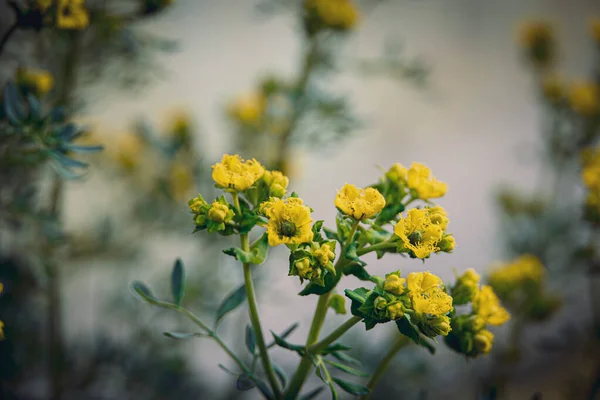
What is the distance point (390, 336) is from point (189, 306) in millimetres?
544

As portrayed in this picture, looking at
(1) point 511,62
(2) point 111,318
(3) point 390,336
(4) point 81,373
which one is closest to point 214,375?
(2) point 111,318

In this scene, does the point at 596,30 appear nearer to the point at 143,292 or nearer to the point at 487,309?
the point at 487,309

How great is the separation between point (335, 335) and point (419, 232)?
0.15 m

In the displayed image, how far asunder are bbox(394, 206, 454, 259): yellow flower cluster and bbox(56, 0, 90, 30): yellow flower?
1.78ft

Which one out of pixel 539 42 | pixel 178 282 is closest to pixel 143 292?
pixel 178 282

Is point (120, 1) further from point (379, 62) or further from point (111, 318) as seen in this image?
point (111, 318)

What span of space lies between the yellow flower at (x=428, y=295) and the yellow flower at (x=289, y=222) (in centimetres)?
13

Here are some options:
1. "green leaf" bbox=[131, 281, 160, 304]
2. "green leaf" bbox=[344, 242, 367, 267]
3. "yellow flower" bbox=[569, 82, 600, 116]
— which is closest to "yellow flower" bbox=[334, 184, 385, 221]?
"green leaf" bbox=[344, 242, 367, 267]

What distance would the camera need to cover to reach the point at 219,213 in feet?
1.76

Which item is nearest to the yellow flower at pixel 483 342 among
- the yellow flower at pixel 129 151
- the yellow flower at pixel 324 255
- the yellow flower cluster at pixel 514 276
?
the yellow flower at pixel 324 255

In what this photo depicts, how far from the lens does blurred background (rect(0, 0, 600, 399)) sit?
99 centimetres

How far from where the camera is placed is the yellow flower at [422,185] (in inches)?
23.5

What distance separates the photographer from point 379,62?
1.18 metres

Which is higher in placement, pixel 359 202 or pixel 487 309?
pixel 359 202
